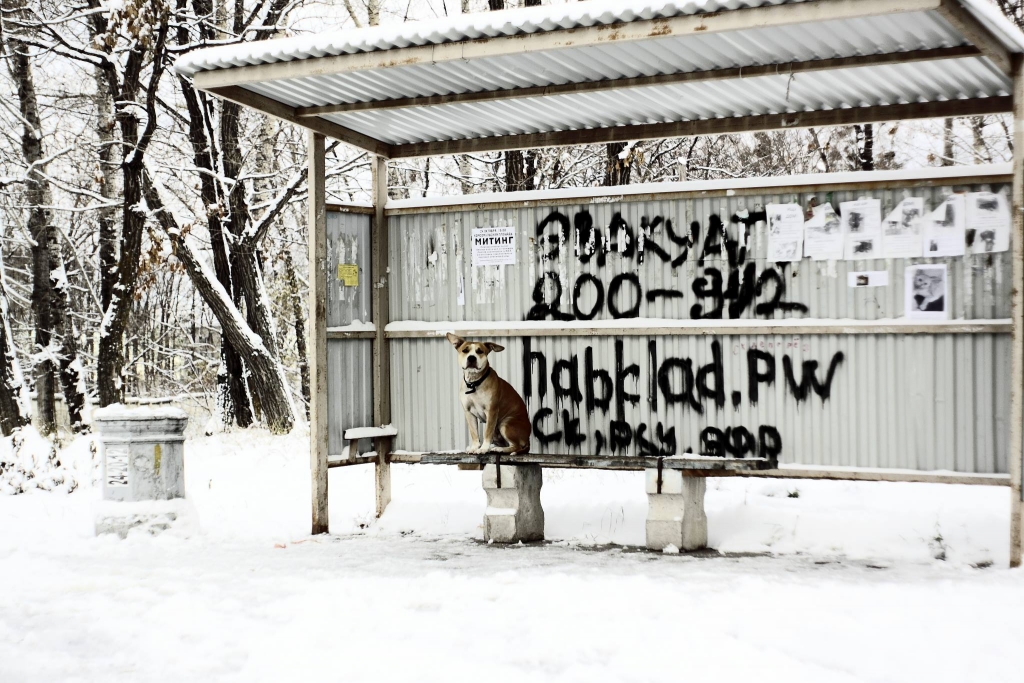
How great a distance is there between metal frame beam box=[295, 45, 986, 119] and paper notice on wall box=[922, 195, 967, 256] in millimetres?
1219

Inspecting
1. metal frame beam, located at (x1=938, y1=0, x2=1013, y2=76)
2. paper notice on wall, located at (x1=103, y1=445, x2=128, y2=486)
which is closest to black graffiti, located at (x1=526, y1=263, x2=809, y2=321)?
metal frame beam, located at (x1=938, y1=0, x2=1013, y2=76)

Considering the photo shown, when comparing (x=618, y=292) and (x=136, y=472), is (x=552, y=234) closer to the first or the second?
(x=618, y=292)

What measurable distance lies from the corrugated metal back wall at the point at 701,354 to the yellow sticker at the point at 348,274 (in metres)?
0.40

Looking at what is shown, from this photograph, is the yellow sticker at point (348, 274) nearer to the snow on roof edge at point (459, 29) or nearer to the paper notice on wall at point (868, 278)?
the snow on roof edge at point (459, 29)

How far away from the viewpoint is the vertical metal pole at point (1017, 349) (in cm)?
632

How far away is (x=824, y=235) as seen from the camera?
7660 millimetres

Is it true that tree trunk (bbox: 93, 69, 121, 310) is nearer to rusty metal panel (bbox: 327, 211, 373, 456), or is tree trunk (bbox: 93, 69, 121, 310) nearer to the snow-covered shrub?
the snow-covered shrub

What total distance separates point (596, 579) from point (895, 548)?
2.64 metres

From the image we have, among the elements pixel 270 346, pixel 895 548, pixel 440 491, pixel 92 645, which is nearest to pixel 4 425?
pixel 270 346

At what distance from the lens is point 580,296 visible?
8.48 meters

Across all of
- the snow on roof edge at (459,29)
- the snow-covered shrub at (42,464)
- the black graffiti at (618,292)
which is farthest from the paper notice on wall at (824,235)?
the snow-covered shrub at (42,464)

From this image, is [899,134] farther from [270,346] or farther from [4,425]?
[4,425]

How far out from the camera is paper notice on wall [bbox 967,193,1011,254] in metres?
7.13

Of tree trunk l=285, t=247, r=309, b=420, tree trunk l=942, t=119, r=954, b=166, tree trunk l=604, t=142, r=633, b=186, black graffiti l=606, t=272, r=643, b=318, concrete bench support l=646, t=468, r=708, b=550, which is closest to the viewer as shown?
concrete bench support l=646, t=468, r=708, b=550
